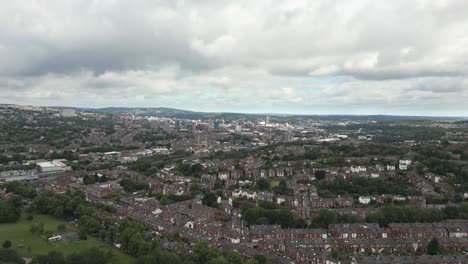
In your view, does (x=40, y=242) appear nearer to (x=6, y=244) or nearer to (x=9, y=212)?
(x=6, y=244)

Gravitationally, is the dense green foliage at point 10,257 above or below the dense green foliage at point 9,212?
above

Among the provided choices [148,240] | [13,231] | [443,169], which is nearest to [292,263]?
[148,240]

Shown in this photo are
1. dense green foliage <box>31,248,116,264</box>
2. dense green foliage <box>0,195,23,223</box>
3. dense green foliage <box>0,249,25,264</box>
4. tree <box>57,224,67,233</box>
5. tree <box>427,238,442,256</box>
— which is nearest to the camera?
dense green foliage <box>0,249,25,264</box>

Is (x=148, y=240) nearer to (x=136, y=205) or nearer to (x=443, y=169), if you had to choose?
(x=136, y=205)

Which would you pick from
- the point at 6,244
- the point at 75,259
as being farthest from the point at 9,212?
the point at 75,259

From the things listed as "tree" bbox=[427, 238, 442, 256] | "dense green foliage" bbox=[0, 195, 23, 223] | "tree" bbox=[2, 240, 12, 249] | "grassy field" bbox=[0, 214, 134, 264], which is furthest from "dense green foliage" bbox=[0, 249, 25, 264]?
"tree" bbox=[427, 238, 442, 256]

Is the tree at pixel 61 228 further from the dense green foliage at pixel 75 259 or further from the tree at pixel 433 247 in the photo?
the tree at pixel 433 247

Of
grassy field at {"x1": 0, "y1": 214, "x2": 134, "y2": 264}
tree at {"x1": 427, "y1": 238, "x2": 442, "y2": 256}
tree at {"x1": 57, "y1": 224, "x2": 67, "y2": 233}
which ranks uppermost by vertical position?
tree at {"x1": 427, "y1": 238, "x2": 442, "y2": 256}

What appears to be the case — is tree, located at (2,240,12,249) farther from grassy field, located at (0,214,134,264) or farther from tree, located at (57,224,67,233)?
tree, located at (57,224,67,233)

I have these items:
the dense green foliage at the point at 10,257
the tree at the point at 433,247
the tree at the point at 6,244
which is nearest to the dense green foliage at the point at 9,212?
the tree at the point at 6,244
